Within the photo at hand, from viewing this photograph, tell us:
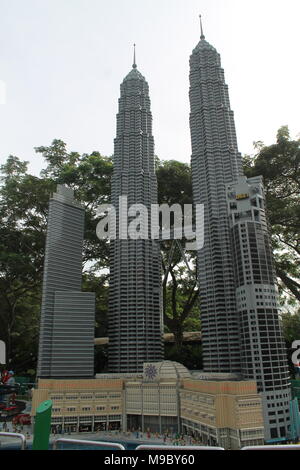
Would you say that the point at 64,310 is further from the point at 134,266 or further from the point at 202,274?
the point at 202,274

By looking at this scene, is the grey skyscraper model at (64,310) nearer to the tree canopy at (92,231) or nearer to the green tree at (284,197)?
the tree canopy at (92,231)

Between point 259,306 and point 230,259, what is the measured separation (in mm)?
16811

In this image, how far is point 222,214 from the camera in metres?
85.1

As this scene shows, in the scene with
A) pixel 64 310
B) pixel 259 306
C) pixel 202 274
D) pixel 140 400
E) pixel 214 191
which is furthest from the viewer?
pixel 214 191

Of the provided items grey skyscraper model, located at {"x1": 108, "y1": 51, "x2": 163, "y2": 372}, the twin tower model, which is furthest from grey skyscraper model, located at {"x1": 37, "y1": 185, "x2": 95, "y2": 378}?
grey skyscraper model, located at {"x1": 108, "y1": 51, "x2": 163, "y2": 372}

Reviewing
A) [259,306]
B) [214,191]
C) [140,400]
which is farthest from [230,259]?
[140,400]

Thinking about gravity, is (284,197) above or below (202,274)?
above

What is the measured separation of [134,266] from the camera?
3516 inches

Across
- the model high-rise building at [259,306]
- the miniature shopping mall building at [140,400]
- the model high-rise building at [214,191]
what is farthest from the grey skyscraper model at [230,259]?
the miniature shopping mall building at [140,400]

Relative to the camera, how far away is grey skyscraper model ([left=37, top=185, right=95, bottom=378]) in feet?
238

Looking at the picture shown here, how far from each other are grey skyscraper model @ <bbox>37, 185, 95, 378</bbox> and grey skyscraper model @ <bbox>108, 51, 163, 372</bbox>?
10.4 metres

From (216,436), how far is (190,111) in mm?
80671

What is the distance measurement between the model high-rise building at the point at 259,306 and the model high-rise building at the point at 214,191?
6.83 meters

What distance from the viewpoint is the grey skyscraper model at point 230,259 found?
2499 inches
